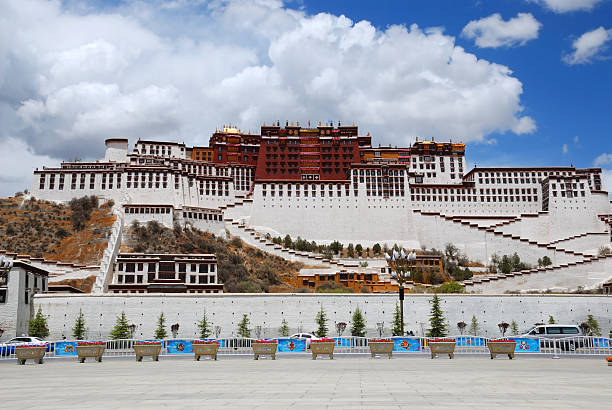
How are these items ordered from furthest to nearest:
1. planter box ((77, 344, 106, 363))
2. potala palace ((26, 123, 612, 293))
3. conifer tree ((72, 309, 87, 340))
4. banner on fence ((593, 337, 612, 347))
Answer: potala palace ((26, 123, 612, 293)) → conifer tree ((72, 309, 87, 340)) → banner on fence ((593, 337, 612, 347)) → planter box ((77, 344, 106, 363))

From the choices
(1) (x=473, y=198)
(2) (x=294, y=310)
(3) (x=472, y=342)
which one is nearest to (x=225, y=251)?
(2) (x=294, y=310)

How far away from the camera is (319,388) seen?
15172 millimetres

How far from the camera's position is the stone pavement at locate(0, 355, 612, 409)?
1259 centimetres

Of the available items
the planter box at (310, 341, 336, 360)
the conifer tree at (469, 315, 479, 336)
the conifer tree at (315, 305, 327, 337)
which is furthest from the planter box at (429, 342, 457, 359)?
the conifer tree at (469, 315, 479, 336)

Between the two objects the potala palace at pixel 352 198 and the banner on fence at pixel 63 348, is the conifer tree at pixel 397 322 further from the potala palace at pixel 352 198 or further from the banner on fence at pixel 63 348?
the potala palace at pixel 352 198

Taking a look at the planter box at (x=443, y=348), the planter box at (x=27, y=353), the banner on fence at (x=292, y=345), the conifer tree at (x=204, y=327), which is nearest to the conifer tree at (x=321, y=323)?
the conifer tree at (x=204, y=327)

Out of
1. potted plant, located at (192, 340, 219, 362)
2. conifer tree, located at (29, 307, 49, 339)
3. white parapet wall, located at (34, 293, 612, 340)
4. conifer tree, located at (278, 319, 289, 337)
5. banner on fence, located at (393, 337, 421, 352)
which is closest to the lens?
potted plant, located at (192, 340, 219, 362)

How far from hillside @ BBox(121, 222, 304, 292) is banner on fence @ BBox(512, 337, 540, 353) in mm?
38527

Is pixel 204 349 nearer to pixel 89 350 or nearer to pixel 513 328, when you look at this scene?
pixel 89 350

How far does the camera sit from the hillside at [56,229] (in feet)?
232

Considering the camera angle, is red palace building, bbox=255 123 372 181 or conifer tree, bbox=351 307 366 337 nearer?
conifer tree, bbox=351 307 366 337

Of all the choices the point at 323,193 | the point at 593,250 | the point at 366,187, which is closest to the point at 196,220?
the point at 323,193

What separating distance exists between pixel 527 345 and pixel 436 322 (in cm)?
1716

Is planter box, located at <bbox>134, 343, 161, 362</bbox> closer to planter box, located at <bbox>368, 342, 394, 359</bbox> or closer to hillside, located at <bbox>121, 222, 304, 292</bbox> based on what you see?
planter box, located at <bbox>368, 342, 394, 359</bbox>
